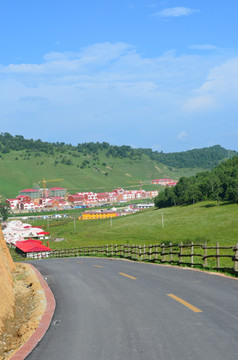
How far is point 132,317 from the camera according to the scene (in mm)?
10930

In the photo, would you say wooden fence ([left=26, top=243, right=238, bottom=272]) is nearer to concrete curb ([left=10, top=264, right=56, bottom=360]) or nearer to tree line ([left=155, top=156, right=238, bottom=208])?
concrete curb ([left=10, top=264, right=56, bottom=360])

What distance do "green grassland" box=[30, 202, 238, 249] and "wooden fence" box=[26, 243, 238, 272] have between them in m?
31.4

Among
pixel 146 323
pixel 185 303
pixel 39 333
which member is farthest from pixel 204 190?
pixel 39 333

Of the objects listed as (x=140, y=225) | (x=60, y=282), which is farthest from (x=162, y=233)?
(x=60, y=282)

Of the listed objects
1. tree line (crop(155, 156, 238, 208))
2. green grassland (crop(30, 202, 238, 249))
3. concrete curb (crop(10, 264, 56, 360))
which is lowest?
green grassland (crop(30, 202, 238, 249))

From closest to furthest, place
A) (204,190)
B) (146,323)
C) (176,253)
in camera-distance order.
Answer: (146,323)
(176,253)
(204,190)

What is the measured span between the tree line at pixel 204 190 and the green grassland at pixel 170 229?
589cm

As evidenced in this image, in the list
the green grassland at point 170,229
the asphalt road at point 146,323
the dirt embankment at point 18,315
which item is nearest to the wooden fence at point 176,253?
the asphalt road at point 146,323

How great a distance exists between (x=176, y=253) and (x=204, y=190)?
135372 mm

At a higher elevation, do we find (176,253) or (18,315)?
(18,315)

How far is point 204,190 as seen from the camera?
530ft

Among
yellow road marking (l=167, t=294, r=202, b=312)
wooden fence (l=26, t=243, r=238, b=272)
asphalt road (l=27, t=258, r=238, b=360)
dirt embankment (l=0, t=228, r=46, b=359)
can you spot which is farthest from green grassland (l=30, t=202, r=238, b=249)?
yellow road marking (l=167, t=294, r=202, b=312)

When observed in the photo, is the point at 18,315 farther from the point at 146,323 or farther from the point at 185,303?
the point at 185,303

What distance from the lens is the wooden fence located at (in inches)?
832
